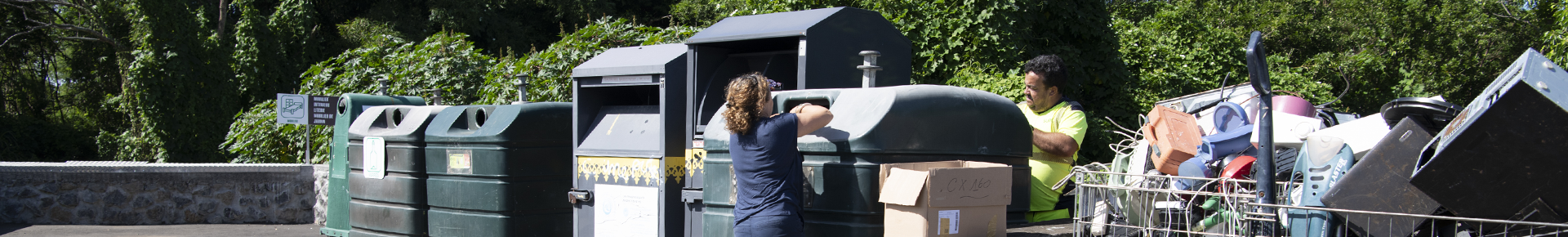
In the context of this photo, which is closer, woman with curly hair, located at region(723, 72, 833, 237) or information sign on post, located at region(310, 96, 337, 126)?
woman with curly hair, located at region(723, 72, 833, 237)

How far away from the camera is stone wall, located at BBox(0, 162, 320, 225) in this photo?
29.3ft

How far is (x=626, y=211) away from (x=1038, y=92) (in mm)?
1984

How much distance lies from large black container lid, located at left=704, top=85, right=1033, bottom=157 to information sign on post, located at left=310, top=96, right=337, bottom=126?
6.18 metres

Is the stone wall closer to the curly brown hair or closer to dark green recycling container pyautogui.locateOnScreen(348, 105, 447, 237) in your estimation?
dark green recycling container pyautogui.locateOnScreen(348, 105, 447, 237)

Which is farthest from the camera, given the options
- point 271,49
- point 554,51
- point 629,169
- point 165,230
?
point 271,49

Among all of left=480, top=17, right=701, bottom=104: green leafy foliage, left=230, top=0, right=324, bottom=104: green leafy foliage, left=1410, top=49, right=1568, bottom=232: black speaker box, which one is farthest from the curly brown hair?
left=230, top=0, right=324, bottom=104: green leafy foliage

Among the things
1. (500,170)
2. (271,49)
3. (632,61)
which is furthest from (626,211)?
(271,49)

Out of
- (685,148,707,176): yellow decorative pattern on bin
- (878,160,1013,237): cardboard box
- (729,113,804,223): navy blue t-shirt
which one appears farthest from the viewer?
(685,148,707,176): yellow decorative pattern on bin

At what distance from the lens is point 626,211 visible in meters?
4.86

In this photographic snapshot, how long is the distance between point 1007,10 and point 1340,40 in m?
12.3

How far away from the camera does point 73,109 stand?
25.4m

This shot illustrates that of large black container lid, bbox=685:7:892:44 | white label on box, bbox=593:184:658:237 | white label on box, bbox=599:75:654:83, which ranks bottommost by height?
white label on box, bbox=593:184:658:237

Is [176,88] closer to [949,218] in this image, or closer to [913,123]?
[913,123]

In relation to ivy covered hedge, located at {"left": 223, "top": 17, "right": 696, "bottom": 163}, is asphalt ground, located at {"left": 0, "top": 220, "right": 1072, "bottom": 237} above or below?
below
